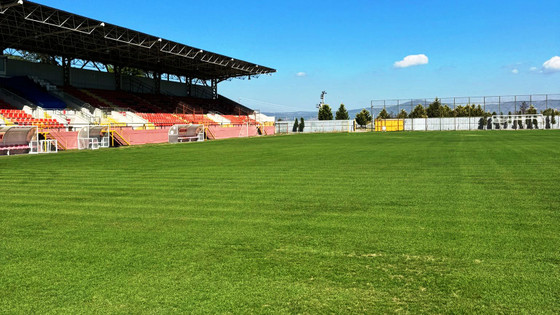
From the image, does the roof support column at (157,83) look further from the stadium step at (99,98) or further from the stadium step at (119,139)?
the stadium step at (119,139)

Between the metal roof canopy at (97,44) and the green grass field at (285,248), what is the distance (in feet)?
79.7

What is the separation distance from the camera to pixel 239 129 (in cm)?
4531

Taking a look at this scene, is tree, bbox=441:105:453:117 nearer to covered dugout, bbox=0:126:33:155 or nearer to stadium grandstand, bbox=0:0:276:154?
stadium grandstand, bbox=0:0:276:154

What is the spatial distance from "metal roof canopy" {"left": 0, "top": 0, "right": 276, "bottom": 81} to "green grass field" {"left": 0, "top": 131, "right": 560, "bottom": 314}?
24.3 m

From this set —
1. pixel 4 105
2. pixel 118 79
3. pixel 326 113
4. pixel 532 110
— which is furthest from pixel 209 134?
pixel 532 110

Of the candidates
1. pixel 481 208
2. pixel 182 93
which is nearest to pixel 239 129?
pixel 182 93

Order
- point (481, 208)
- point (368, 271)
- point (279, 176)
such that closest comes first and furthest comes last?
point (368, 271), point (481, 208), point (279, 176)

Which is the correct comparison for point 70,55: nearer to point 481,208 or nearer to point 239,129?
point 239,129

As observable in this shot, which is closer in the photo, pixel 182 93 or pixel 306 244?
pixel 306 244

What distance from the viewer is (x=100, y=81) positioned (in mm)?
46250

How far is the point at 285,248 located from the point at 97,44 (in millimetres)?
37744

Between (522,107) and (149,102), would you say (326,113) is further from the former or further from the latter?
(149,102)

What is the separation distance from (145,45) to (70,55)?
9.82 meters

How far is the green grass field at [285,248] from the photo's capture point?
10.3ft
